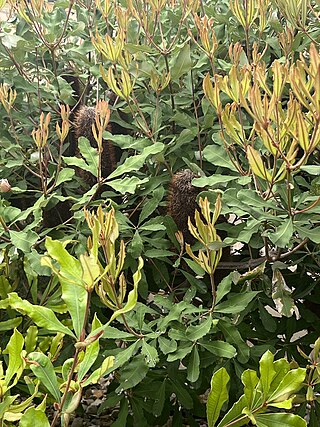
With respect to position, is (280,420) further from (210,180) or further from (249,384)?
(210,180)

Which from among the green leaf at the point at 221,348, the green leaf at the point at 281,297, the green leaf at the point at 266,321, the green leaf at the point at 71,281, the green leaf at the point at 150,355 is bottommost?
the green leaf at the point at 266,321

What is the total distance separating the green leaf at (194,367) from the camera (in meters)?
1.09

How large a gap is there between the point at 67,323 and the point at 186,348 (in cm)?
25

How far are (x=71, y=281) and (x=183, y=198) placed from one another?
557mm

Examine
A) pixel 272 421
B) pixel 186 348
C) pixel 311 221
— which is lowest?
pixel 186 348

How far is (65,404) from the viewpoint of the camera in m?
0.81

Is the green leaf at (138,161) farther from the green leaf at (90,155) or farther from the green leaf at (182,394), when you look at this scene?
the green leaf at (182,394)

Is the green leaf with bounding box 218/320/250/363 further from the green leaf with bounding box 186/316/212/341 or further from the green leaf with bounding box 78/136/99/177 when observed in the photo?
the green leaf with bounding box 78/136/99/177

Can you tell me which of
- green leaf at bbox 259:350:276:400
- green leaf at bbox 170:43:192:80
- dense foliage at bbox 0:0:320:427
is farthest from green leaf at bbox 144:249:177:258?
green leaf at bbox 259:350:276:400

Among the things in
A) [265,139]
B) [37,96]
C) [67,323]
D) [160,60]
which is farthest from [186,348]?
[37,96]

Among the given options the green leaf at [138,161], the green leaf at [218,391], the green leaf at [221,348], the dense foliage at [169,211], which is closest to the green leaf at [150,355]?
the dense foliage at [169,211]

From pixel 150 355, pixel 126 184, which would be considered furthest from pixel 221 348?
pixel 126 184

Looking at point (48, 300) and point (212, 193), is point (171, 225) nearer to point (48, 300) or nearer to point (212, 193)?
point (212, 193)

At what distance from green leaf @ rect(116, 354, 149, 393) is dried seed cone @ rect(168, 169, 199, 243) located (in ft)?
0.96
